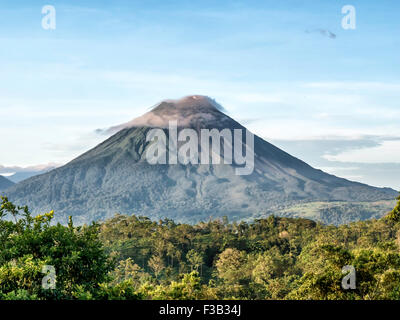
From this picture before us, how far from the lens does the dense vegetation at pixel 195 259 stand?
471 inches

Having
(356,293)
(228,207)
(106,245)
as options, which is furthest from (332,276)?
(228,207)

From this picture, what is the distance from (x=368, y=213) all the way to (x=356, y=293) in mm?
155354

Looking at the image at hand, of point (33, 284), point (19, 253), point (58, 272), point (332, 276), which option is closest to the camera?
point (33, 284)

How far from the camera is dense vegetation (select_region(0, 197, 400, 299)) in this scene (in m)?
12.0

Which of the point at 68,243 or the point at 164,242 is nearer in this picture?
the point at 68,243

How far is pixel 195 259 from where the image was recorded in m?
39.6

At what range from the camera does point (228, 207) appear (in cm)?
19162

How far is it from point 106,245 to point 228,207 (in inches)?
5880

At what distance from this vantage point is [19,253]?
500 inches
